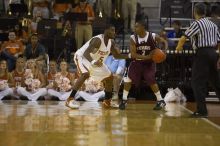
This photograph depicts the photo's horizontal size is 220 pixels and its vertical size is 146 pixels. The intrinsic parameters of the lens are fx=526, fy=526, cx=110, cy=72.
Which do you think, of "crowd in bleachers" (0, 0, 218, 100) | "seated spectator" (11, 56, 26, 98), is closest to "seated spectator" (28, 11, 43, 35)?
"crowd in bleachers" (0, 0, 218, 100)

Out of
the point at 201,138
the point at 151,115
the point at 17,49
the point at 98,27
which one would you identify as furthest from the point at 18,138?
the point at 98,27

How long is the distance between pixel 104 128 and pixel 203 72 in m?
2.29

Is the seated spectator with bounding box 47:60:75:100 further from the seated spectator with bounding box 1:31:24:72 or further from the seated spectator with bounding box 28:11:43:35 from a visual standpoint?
the seated spectator with bounding box 28:11:43:35

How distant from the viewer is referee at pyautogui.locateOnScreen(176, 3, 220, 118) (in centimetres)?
813

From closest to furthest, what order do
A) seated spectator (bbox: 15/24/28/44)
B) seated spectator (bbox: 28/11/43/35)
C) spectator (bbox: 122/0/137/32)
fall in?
seated spectator (bbox: 15/24/28/44) → seated spectator (bbox: 28/11/43/35) → spectator (bbox: 122/0/137/32)

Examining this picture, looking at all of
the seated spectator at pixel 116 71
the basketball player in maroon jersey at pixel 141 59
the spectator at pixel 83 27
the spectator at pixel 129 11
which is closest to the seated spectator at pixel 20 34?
the spectator at pixel 83 27

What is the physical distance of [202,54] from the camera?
816cm

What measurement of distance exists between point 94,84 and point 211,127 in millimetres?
5562

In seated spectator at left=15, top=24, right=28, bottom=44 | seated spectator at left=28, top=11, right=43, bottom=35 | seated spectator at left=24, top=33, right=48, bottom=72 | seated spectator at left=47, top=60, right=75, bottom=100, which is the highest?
seated spectator at left=28, top=11, right=43, bottom=35

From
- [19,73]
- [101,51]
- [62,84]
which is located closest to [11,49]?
[19,73]

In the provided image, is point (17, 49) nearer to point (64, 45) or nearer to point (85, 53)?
point (64, 45)

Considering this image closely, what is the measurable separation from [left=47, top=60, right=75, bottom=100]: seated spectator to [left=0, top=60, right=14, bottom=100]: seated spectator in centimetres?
93

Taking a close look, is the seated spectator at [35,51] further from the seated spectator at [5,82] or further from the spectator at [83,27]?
the spectator at [83,27]

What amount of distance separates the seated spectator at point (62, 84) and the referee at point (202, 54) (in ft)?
15.0
